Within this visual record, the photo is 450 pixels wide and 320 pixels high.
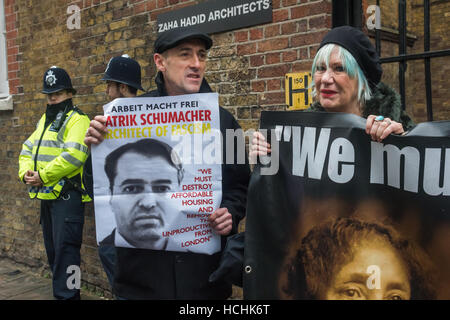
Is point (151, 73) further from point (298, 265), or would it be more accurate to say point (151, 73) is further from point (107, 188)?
point (298, 265)

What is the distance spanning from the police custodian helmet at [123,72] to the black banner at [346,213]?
6.12ft

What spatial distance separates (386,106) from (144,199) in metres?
1.09

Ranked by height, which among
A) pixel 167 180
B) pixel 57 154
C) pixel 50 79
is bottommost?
pixel 167 180

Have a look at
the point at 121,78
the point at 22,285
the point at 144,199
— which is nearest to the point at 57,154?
the point at 121,78

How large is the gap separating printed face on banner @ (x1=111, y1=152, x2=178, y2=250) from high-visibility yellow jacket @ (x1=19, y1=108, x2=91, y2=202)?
181 cm

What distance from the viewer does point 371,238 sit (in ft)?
5.49

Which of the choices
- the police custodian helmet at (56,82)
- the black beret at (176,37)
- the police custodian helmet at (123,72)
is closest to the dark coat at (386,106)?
the black beret at (176,37)

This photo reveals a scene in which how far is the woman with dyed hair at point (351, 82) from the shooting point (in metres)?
1.83

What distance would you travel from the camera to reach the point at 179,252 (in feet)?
6.91

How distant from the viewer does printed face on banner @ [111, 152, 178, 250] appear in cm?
201

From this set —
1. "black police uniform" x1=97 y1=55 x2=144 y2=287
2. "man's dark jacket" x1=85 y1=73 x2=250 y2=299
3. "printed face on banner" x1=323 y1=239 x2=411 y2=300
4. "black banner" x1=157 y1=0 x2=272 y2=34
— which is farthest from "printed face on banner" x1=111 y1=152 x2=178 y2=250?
"black banner" x1=157 y1=0 x2=272 y2=34

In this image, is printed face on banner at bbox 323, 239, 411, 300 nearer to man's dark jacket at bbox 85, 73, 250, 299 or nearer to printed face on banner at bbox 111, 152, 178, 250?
man's dark jacket at bbox 85, 73, 250, 299

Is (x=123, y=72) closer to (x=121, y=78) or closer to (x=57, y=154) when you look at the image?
(x=121, y=78)
